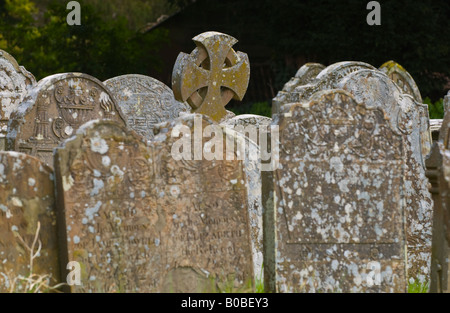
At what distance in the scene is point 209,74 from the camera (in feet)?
30.2

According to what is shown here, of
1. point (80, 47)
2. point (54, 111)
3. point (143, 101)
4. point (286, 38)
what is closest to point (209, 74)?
point (54, 111)

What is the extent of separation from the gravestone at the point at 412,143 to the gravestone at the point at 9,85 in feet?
14.1

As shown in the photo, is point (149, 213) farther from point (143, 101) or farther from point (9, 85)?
point (143, 101)

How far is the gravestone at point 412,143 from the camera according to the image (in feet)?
26.9

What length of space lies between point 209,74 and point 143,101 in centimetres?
212

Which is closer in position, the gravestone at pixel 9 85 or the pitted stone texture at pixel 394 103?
the pitted stone texture at pixel 394 103

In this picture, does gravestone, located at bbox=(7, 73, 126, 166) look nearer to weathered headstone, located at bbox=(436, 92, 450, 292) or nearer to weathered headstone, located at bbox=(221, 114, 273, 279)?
weathered headstone, located at bbox=(221, 114, 273, 279)

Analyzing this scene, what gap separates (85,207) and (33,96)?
2.81 metres

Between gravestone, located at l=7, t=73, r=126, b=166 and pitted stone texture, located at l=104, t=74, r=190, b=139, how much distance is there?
2367 millimetres

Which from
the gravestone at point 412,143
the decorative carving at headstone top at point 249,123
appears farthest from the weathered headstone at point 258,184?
the gravestone at point 412,143

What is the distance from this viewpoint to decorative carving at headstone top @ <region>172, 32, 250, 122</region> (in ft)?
29.9

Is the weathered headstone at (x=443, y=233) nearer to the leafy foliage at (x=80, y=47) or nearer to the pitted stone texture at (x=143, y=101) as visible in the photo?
the pitted stone texture at (x=143, y=101)

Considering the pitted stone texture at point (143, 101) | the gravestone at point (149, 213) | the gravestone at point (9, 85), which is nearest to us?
the gravestone at point (149, 213)
